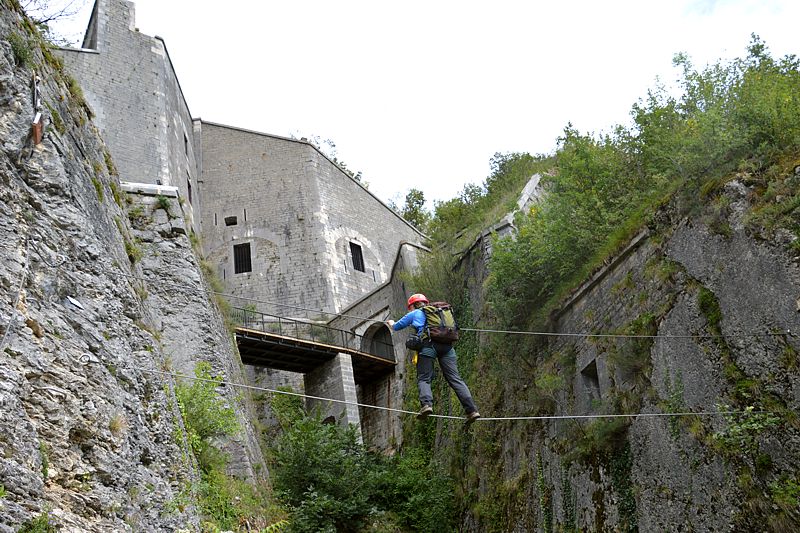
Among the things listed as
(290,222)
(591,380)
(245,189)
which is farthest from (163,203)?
(245,189)

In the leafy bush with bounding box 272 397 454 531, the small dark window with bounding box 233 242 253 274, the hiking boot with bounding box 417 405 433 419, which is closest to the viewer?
the hiking boot with bounding box 417 405 433 419

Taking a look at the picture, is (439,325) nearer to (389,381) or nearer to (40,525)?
(40,525)

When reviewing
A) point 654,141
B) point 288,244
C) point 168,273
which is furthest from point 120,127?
point 654,141

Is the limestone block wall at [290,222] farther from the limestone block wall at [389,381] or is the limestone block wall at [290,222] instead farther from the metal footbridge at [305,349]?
the limestone block wall at [389,381]

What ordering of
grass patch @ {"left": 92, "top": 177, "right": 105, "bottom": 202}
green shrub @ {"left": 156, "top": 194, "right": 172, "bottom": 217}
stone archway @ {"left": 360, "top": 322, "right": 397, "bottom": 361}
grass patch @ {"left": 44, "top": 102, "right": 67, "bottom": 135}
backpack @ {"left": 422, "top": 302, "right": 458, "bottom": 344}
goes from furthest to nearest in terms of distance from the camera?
stone archway @ {"left": 360, "top": 322, "right": 397, "bottom": 361}, green shrub @ {"left": 156, "top": 194, "right": 172, "bottom": 217}, backpack @ {"left": 422, "top": 302, "right": 458, "bottom": 344}, grass patch @ {"left": 92, "top": 177, "right": 105, "bottom": 202}, grass patch @ {"left": 44, "top": 102, "right": 67, "bottom": 135}

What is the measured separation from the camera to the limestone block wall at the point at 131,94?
84.8ft

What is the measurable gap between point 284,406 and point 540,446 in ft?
35.8

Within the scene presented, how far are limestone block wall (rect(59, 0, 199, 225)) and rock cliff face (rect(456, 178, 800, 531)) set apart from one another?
16.2m

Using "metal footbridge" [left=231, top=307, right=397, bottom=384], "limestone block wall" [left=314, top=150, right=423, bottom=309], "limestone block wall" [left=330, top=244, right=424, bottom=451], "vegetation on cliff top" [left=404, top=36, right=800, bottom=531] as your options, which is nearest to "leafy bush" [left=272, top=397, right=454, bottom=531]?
"vegetation on cliff top" [left=404, top=36, right=800, bottom=531]

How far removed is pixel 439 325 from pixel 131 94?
19.6 meters

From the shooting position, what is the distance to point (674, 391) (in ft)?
31.8

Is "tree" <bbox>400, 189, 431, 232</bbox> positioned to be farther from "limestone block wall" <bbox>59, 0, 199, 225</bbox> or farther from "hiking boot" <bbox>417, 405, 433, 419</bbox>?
"hiking boot" <bbox>417, 405, 433, 419</bbox>

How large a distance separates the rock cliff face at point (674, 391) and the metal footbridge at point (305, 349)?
8.56 m

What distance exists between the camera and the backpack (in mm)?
10125
